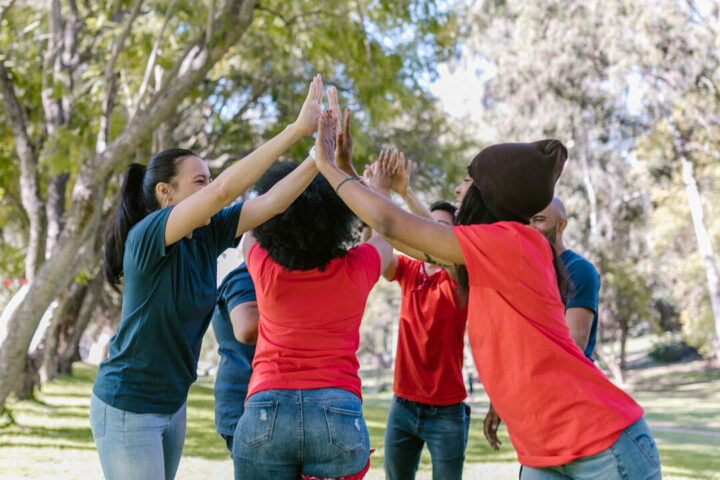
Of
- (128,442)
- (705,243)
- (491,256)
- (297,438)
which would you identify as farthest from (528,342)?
(705,243)

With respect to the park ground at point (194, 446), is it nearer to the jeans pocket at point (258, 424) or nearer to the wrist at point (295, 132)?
the jeans pocket at point (258, 424)

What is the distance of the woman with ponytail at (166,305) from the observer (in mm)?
2631

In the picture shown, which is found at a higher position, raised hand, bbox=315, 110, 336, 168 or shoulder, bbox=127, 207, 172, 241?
raised hand, bbox=315, 110, 336, 168

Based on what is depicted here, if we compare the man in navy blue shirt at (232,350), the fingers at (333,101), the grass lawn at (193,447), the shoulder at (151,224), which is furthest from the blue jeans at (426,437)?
the grass lawn at (193,447)

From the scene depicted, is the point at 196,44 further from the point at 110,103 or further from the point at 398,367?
the point at 398,367

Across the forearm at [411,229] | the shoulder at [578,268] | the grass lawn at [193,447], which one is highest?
the forearm at [411,229]

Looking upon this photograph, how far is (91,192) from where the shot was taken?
7414mm

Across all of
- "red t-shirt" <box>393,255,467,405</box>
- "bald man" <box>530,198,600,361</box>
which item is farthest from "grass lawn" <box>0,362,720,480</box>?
"bald man" <box>530,198,600,361</box>

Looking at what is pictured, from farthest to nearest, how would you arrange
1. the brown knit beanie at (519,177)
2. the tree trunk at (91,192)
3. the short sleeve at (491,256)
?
1. the tree trunk at (91,192)
2. the brown knit beanie at (519,177)
3. the short sleeve at (491,256)

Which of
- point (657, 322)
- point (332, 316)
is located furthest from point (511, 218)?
point (657, 322)

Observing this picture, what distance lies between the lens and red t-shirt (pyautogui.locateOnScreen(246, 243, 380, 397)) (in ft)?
8.70

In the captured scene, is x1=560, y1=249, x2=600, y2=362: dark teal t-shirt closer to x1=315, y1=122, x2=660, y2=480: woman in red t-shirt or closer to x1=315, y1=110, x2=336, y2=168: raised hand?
x1=315, y1=122, x2=660, y2=480: woman in red t-shirt

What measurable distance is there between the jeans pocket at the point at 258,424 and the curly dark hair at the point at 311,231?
0.51 metres

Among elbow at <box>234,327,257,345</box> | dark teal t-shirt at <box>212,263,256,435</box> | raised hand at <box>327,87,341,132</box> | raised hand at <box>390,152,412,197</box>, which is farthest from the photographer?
dark teal t-shirt at <box>212,263,256,435</box>
